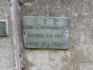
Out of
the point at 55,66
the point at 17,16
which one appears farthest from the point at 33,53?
the point at 17,16

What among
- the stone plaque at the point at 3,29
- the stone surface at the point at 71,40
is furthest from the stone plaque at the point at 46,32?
the stone plaque at the point at 3,29

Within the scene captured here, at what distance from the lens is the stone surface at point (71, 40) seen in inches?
55.4

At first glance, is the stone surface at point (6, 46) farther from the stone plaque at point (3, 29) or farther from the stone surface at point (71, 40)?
the stone surface at point (71, 40)

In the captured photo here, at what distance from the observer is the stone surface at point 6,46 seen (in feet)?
4.32

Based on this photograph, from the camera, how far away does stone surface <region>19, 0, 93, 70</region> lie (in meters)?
1.41

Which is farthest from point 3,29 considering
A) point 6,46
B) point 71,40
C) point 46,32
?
point 71,40

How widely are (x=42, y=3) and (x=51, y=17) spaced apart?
0.12 metres

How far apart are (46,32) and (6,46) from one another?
1.00 ft

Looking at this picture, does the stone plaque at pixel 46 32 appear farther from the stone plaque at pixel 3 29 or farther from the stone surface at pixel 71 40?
the stone plaque at pixel 3 29

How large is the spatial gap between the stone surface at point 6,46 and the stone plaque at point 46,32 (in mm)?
130

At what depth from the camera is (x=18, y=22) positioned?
1.42m

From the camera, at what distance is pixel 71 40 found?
57.2 inches

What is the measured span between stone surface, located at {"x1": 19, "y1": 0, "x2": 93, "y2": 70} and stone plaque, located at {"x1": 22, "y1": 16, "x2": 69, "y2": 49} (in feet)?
0.13

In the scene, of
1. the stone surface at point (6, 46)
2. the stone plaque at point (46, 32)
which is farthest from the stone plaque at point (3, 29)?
the stone plaque at point (46, 32)
